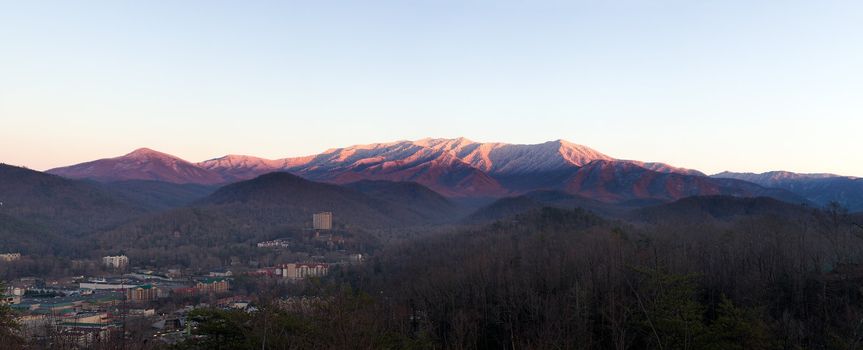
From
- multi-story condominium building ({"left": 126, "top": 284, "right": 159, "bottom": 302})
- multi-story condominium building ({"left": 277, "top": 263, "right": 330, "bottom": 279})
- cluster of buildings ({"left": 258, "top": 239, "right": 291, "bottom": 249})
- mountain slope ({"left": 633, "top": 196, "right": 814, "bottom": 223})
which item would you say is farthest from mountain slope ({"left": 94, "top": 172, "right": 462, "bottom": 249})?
Result: mountain slope ({"left": 633, "top": 196, "right": 814, "bottom": 223})

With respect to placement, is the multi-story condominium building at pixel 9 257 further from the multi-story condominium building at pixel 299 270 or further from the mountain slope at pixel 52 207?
the multi-story condominium building at pixel 299 270

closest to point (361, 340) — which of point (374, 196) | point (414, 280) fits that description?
point (414, 280)

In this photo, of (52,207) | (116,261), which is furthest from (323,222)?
(52,207)

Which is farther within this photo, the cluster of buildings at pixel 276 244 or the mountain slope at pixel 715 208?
the cluster of buildings at pixel 276 244

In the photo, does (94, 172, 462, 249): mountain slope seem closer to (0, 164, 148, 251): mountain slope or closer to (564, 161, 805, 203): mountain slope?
(0, 164, 148, 251): mountain slope

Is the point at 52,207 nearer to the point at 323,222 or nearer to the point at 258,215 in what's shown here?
the point at 258,215

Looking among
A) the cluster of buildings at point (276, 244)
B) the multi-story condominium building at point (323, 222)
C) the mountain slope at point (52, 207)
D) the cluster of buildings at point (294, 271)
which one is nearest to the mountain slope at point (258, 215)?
the multi-story condominium building at point (323, 222)

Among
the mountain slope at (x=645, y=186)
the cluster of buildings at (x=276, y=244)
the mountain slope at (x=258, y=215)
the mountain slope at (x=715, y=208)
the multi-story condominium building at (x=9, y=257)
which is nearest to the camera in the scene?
the multi-story condominium building at (x=9, y=257)

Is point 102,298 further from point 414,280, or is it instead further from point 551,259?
point 551,259
